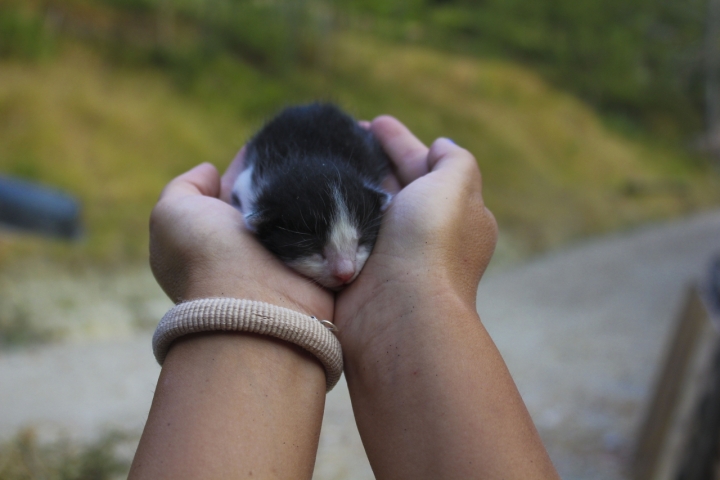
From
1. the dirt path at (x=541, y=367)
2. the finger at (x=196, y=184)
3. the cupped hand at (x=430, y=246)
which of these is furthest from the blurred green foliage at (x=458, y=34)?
the cupped hand at (x=430, y=246)

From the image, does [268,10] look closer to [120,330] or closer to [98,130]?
[98,130]

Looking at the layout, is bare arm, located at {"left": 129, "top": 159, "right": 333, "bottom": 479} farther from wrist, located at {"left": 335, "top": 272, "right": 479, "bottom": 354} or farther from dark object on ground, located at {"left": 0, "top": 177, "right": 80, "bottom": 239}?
dark object on ground, located at {"left": 0, "top": 177, "right": 80, "bottom": 239}

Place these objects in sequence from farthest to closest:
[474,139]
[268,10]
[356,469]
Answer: [474,139] → [268,10] → [356,469]

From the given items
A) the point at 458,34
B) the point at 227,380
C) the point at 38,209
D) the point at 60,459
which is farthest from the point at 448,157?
the point at 458,34

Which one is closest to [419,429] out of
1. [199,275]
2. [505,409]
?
[505,409]

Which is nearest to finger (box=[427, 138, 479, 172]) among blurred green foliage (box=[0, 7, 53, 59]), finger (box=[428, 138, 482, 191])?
finger (box=[428, 138, 482, 191])
